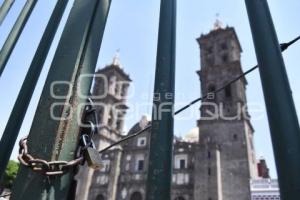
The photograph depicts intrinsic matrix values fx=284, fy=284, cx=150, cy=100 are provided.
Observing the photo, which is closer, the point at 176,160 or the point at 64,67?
the point at 64,67

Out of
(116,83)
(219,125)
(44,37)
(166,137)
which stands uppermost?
(116,83)

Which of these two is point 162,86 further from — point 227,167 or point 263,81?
point 227,167

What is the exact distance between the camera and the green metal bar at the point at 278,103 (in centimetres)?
94

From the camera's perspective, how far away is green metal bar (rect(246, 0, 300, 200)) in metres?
0.94

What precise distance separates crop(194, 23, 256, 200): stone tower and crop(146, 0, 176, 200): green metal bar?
75.1 feet

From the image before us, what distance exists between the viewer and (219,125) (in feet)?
87.1

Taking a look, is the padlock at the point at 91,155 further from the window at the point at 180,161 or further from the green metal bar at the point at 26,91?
the window at the point at 180,161

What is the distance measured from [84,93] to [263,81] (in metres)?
0.78

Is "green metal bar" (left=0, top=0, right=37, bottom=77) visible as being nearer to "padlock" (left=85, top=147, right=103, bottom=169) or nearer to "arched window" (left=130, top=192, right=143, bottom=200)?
"padlock" (left=85, top=147, right=103, bottom=169)

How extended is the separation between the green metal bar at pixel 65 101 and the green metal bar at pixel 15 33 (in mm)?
705

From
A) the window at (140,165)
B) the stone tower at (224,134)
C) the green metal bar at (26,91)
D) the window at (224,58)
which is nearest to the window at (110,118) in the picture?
the window at (140,165)

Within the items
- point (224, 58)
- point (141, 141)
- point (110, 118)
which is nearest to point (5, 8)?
point (141, 141)

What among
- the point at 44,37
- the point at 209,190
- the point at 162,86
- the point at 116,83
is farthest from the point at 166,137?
the point at 116,83

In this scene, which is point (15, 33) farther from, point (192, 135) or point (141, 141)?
point (192, 135)
